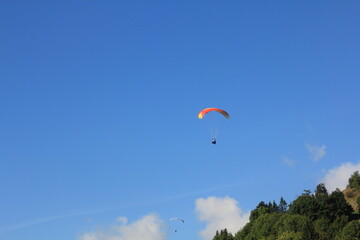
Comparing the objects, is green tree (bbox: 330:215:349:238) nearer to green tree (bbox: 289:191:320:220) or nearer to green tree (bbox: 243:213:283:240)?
green tree (bbox: 289:191:320:220)

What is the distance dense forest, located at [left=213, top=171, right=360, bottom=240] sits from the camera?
93.7 meters

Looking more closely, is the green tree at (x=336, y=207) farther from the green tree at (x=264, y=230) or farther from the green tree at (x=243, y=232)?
the green tree at (x=243, y=232)

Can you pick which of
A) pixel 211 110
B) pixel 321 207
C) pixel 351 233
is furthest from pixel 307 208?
pixel 211 110

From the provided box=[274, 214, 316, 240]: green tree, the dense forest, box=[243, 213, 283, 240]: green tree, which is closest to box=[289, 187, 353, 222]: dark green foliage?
the dense forest

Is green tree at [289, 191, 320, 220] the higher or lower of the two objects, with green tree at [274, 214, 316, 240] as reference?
higher

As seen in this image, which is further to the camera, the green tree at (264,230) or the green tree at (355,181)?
the green tree at (355,181)

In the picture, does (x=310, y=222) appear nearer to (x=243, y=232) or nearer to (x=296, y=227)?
(x=296, y=227)

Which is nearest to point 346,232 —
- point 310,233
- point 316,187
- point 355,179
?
point 310,233

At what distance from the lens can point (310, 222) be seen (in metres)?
102

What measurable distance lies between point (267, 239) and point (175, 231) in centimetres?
2218

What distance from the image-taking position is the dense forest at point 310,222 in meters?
93.7

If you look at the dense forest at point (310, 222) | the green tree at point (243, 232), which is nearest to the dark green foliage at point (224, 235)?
the dense forest at point (310, 222)

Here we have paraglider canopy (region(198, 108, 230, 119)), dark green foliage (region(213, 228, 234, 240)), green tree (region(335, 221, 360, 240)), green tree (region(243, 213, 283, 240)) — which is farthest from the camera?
dark green foliage (region(213, 228, 234, 240))

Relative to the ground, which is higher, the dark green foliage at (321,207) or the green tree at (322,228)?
the dark green foliage at (321,207)
